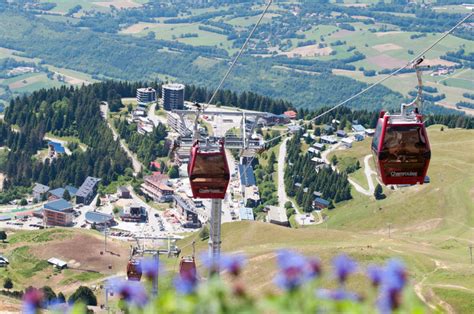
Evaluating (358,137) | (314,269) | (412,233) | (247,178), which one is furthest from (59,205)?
(314,269)

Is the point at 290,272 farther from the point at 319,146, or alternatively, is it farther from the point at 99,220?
the point at 319,146

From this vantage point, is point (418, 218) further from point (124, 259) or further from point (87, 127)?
point (87, 127)

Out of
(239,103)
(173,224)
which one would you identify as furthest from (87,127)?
(173,224)

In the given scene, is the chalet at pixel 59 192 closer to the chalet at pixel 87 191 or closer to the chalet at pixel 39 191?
the chalet at pixel 39 191

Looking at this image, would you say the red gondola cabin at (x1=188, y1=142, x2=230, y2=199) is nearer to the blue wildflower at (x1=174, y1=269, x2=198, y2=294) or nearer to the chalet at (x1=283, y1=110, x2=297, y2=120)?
the blue wildflower at (x1=174, y1=269, x2=198, y2=294)

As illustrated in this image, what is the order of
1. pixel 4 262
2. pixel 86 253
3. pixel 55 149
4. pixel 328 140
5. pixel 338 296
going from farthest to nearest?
pixel 55 149, pixel 328 140, pixel 86 253, pixel 4 262, pixel 338 296

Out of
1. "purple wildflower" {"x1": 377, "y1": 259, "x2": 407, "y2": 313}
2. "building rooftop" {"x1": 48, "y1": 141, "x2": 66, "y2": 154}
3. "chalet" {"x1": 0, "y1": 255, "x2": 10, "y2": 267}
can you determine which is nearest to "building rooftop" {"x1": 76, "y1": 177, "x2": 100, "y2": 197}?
"building rooftop" {"x1": 48, "y1": 141, "x2": 66, "y2": 154}
